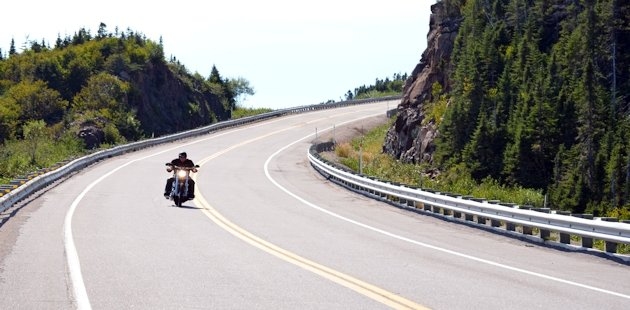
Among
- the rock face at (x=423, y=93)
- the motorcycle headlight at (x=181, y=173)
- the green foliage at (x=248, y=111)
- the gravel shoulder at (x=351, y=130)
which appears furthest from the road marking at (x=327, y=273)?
the green foliage at (x=248, y=111)

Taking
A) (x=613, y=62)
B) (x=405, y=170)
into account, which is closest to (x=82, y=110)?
(x=405, y=170)

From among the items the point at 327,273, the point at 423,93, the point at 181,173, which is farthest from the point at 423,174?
the point at 327,273

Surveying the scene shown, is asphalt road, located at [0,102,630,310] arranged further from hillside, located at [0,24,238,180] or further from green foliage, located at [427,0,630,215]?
hillside, located at [0,24,238,180]

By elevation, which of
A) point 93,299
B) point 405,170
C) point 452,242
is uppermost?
point 93,299

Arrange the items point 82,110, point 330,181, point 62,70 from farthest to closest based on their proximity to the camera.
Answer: point 62,70, point 82,110, point 330,181

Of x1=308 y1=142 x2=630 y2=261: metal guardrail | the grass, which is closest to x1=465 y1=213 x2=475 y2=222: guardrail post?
x1=308 y1=142 x2=630 y2=261: metal guardrail

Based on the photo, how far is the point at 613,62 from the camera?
215ft

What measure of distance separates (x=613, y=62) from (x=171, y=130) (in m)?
41.8

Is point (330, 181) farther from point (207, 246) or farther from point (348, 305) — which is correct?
point (348, 305)

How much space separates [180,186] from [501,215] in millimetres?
9538

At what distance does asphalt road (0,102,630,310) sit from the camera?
9367 millimetres

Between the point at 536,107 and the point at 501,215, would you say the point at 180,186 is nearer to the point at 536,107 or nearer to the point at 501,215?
the point at 501,215

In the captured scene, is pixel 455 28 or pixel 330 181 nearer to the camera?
pixel 330 181

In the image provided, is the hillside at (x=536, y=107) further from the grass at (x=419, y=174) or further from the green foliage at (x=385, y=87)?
the green foliage at (x=385, y=87)
